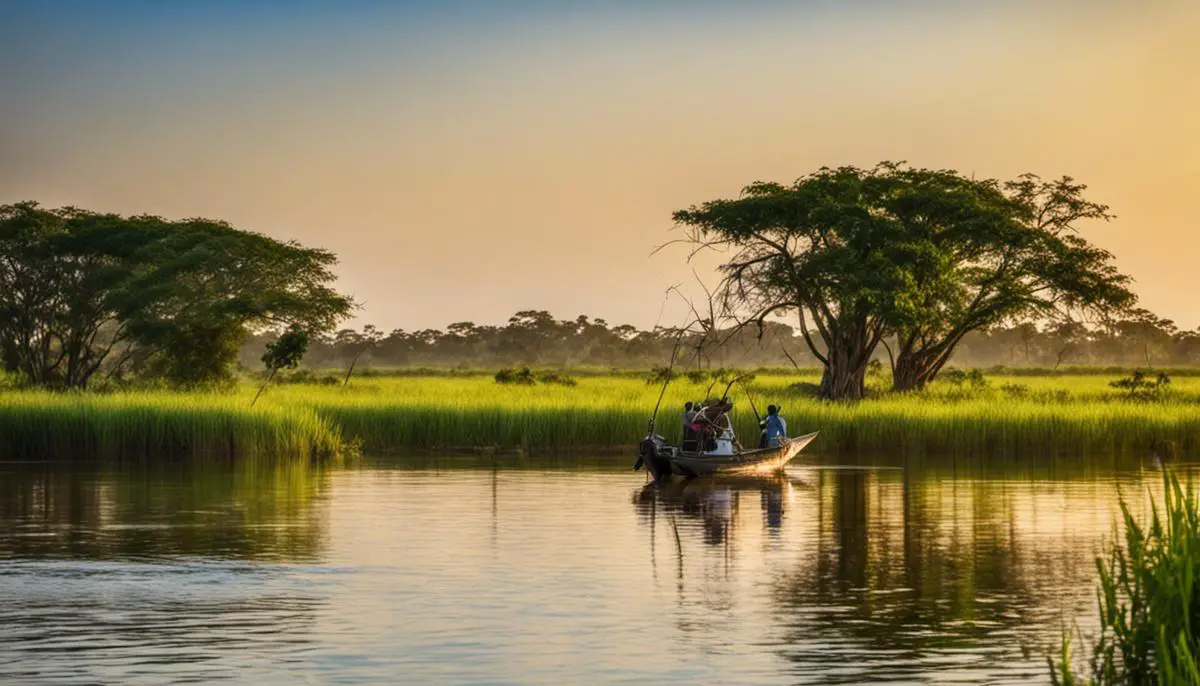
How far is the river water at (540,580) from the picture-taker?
14.0 meters

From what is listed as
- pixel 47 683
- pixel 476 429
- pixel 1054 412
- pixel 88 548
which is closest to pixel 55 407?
pixel 476 429

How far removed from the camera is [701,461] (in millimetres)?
32031

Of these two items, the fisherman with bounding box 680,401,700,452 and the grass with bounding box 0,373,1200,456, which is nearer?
the fisherman with bounding box 680,401,700,452

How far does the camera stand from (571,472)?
3525 centimetres

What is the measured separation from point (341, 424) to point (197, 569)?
23.1 metres

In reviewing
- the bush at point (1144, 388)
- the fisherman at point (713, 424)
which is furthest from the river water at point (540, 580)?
the bush at point (1144, 388)

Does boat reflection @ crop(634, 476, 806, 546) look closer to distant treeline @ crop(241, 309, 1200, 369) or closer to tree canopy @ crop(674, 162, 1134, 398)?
tree canopy @ crop(674, 162, 1134, 398)

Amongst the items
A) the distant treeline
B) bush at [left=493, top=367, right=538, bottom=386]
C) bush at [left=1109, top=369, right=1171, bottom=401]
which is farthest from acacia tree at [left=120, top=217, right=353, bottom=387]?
the distant treeline

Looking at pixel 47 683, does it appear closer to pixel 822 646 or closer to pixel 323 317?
pixel 822 646

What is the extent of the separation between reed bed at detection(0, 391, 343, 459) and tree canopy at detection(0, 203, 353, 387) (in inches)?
802

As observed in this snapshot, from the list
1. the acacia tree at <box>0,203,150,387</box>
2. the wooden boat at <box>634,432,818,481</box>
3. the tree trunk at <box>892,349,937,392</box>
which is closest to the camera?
the wooden boat at <box>634,432,818,481</box>

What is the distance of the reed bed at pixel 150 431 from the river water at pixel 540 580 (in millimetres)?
5003

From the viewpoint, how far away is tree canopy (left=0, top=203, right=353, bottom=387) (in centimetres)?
5900

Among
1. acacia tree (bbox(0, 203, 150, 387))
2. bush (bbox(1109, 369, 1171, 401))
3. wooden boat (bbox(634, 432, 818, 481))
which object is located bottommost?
wooden boat (bbox(634, 432, 818, 481))
